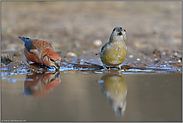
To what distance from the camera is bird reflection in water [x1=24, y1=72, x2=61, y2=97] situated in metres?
3.44

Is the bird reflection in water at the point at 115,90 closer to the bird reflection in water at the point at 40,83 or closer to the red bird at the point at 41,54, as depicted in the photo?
the bird reflection in water at the point at 40,83

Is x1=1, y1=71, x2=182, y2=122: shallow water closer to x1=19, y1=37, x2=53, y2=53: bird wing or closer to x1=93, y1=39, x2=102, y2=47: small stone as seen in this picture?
x1=19, y1=37, x2=53, y2=53: bird wing

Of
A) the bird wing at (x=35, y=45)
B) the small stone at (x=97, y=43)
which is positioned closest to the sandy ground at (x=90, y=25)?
the small stone at (x=97, y=43)

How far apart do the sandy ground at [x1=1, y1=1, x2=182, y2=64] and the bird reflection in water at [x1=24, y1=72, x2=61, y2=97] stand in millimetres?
2273

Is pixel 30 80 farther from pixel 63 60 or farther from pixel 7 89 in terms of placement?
pixel 63 60

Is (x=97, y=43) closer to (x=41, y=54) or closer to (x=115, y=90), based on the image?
(x=41, y=54)

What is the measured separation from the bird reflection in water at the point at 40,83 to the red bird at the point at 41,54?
0.26 m

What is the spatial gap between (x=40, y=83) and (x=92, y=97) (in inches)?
42.6

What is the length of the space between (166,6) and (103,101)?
10.5 meters

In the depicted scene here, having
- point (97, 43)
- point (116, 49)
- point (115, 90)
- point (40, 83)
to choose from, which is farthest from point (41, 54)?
point (97, 43)

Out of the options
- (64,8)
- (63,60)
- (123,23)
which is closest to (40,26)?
(64,8)

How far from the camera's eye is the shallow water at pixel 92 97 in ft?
8.62

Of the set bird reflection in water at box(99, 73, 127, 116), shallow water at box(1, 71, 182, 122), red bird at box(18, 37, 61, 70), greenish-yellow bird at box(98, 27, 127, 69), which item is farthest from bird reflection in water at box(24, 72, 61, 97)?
greenish-yellow bird at box(98, 27, 127, 69)

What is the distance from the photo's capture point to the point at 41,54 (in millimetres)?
4996
